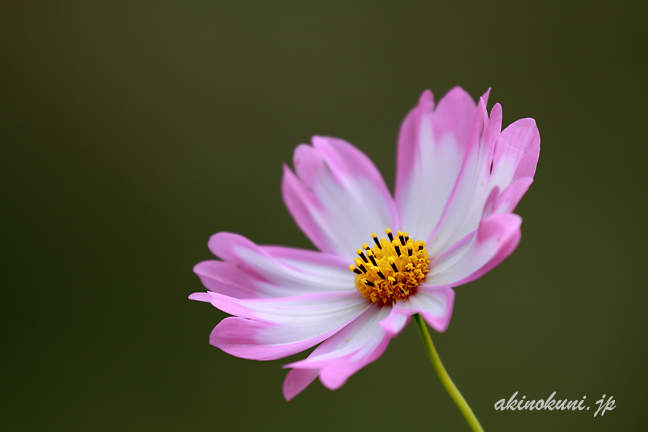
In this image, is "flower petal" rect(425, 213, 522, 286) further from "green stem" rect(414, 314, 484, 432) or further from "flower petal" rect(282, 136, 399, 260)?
"flower petal" rect(282, 136, 399, 260)

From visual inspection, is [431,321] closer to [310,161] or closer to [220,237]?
[220,237]

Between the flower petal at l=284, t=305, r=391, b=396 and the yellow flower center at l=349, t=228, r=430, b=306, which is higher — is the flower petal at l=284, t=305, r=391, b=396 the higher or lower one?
the lower one

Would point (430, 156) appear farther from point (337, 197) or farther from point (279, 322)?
point (279, 322)

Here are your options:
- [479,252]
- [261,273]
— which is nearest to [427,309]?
[479,252]

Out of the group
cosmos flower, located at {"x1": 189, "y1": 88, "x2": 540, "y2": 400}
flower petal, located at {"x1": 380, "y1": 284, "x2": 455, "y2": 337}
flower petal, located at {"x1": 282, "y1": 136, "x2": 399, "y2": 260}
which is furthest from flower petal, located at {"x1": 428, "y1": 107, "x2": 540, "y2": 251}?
flower petal, located at {"x1": 282, "y1": 136, "x2": 399, "y2": 260}

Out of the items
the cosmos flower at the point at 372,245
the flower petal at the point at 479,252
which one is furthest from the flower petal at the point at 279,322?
the flower petal at the point at 479,252

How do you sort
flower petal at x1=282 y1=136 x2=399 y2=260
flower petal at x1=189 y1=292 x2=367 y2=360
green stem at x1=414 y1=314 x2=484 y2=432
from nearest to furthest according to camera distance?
green stem at x1=414 y1=314 x2=484 y2=432, flower petal at x1=189 y1=292 x2=367 y2=360, flower petal at x1=282 y1=136 x2=399 y2=260
